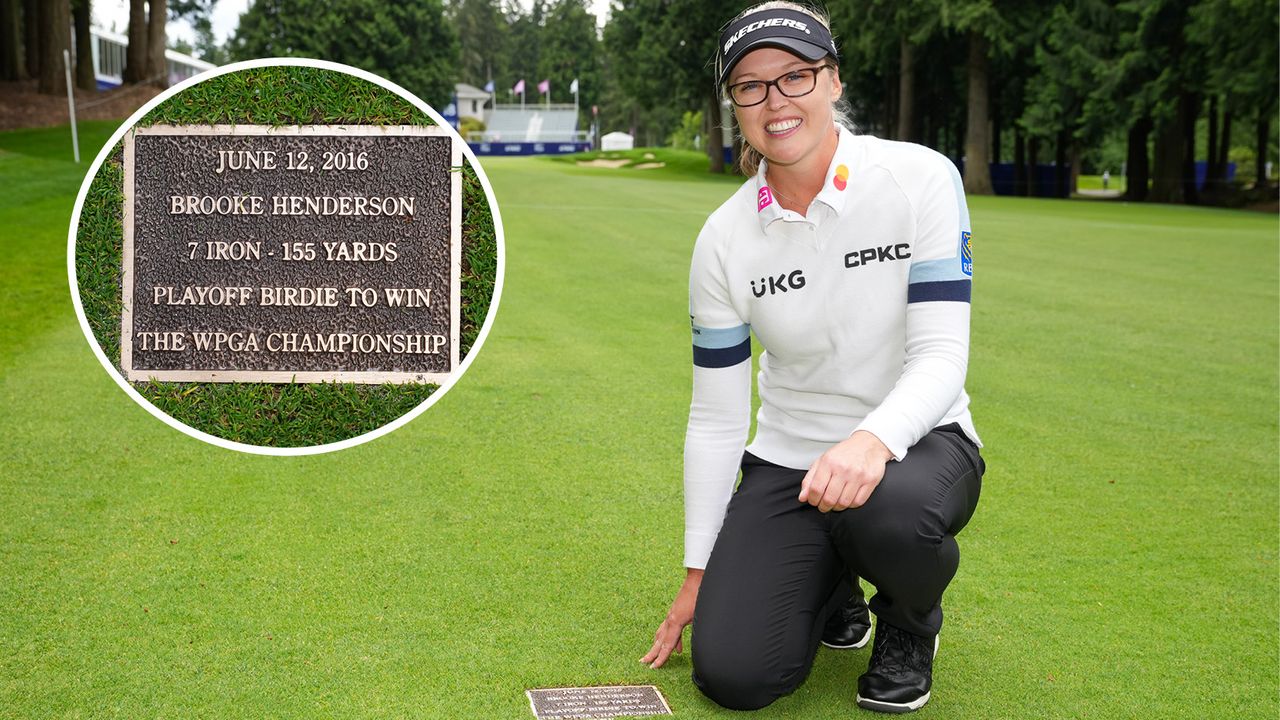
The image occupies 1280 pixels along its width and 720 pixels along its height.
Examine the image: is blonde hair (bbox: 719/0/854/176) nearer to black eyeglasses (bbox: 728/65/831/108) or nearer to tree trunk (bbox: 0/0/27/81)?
black eyeglasses (bbox: 728/65/831/108)

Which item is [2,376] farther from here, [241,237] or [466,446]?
[241,237]

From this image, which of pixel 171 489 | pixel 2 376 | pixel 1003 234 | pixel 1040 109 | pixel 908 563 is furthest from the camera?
pixel 1040 109

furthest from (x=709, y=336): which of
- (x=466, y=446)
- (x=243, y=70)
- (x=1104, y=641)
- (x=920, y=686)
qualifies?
(x=466, y=446)

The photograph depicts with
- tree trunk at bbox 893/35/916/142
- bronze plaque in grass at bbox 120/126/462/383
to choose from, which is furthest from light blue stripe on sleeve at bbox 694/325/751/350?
tree trunk at bbox 893/35/916/142

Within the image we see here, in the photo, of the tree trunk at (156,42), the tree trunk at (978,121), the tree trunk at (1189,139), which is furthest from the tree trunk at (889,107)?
the tree trunk at (156,42)

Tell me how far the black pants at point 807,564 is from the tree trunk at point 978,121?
36.8 m

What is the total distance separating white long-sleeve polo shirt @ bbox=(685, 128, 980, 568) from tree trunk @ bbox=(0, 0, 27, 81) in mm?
34203

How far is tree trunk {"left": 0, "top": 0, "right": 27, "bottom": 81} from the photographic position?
32125 millimetres

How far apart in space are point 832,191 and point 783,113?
0.77ft

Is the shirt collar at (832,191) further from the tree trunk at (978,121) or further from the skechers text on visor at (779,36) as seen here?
the tree trunk at (978,121)

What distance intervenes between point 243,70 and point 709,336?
1681 millimetres

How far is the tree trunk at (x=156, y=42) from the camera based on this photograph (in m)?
33.4

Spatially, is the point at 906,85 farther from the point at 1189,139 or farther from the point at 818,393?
the point at 818,393

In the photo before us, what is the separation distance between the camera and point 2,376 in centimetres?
621
